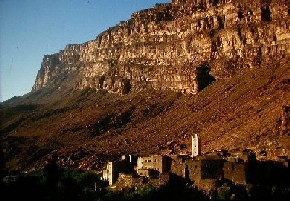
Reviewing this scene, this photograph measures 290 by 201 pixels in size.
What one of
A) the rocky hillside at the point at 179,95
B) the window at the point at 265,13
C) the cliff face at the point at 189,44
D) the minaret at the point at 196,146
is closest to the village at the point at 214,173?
the rocky hillside at the point at 179,95

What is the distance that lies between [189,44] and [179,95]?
1731 cm

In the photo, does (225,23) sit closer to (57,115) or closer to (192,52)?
Result: (192,52)

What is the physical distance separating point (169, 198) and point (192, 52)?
A: 3484 inches

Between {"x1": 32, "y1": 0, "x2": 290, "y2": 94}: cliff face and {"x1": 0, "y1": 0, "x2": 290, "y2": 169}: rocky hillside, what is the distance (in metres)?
0.29

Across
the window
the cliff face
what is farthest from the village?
the window

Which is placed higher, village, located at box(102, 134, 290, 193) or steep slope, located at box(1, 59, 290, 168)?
steep slope, located at box(1, 59, 290, 168)

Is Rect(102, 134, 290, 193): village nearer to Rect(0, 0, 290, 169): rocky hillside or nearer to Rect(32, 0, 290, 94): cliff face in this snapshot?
Rect(0, 0, 290, 169): rocky hillside

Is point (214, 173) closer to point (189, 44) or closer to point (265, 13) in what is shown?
point (265, 13)

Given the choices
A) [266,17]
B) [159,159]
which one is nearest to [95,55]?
[266,17]

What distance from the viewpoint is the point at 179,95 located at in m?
132

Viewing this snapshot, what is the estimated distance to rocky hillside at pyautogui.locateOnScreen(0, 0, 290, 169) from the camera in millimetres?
95938

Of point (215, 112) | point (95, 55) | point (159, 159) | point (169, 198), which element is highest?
point (95, 55)

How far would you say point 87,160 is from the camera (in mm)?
100250

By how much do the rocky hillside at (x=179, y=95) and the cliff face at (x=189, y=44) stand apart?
0.29 metres
